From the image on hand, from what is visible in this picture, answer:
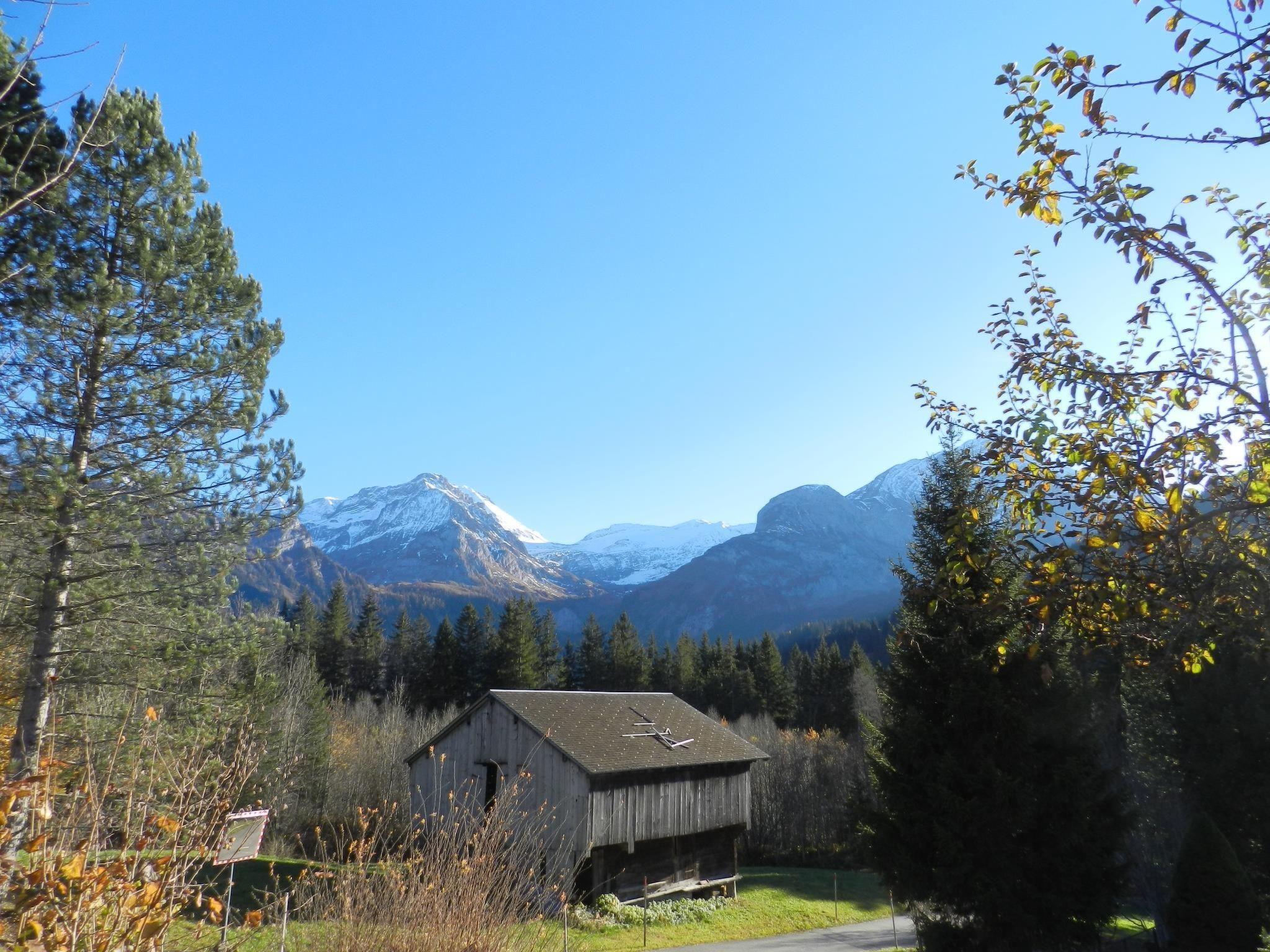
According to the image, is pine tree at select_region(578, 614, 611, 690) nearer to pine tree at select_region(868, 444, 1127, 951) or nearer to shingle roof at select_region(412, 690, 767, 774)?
shingle roof at select_region(412, 690, 767, 774)

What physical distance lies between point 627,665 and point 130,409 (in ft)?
168

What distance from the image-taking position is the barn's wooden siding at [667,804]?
22141mm

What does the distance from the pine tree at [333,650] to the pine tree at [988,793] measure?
47559 mm

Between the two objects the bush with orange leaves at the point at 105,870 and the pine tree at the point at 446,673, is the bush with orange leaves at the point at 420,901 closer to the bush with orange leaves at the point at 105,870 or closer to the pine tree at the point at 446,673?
the bush with orange leaves at the point at 105,870

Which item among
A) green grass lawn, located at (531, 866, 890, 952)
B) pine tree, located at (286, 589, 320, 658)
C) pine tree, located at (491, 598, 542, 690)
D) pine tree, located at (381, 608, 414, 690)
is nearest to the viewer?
green grass lawn, located at (531, 866, 890, 952)

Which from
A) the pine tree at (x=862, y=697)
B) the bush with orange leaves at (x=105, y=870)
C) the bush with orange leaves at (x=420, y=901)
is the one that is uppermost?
the bush with orange leaves at (x=105, y=870)

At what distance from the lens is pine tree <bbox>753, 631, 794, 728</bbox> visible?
61312 millimetres

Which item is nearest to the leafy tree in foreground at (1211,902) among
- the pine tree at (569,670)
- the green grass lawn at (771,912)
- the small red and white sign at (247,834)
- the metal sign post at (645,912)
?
the metal sign post at (645,912)

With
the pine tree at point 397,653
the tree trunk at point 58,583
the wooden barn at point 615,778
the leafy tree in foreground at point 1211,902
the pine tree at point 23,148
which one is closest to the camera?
the pine tree at point 23,148

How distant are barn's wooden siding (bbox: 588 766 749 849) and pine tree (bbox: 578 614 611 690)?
32.0 metres

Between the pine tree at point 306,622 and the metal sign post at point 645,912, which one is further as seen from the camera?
the pine tree at point 306,622

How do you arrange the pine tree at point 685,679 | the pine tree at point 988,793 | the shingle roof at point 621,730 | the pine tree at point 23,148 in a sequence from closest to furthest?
1. the pine tree at point 23,148
2. the pine tree at point 988,793
3. the shingle roof at point 621,730
4. the pine tree at point 685,679

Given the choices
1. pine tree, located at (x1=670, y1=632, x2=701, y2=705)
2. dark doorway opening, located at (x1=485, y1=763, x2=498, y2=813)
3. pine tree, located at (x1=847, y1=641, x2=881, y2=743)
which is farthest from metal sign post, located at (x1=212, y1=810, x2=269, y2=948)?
pine tree, located at (x1=670, y1=632, x2=701, y2=705)

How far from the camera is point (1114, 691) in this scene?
89.5 feet
